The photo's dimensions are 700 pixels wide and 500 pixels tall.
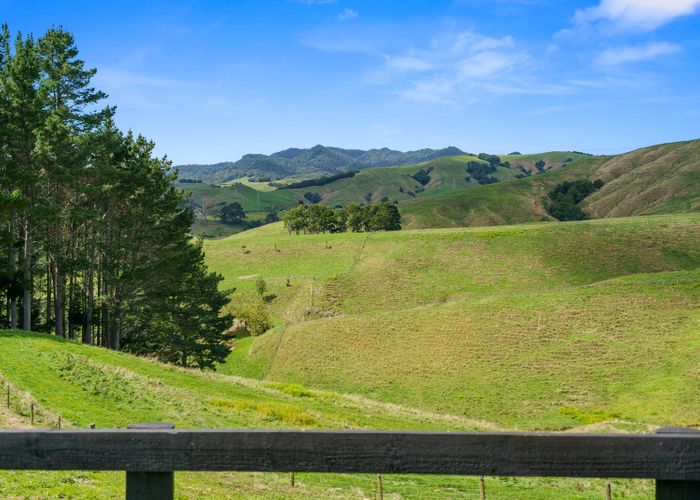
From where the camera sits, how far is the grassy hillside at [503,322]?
53.6 metres

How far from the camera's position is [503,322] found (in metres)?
70.2

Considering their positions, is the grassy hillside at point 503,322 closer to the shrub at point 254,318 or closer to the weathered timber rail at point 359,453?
the shrub at point 254,318

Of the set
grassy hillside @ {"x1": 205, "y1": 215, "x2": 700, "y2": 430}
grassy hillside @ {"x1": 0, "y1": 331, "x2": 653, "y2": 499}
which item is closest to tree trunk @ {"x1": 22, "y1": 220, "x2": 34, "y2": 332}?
grassy hillside @ {"x1": 0, "y1": 331, "x2": 653, "y2": 499}

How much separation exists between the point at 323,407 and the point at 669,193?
177168 millimetres

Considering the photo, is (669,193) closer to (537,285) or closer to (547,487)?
(537,285)

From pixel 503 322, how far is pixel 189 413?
49890 millimetres

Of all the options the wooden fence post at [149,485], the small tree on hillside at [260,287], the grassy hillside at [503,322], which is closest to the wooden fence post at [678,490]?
the wooden fence post at [149,485]

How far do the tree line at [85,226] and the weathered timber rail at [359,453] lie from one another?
4109 centimetres

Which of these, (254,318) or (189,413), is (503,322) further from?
(189,413)

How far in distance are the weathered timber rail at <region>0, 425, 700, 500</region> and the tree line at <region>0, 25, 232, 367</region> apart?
41095 mm

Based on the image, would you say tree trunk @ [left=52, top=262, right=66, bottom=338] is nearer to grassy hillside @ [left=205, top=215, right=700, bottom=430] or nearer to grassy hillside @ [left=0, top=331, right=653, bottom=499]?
grassy hillside @ [left=0, top=331, right=653, bottom=499]

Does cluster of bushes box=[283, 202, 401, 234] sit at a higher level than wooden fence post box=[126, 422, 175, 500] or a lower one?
higher

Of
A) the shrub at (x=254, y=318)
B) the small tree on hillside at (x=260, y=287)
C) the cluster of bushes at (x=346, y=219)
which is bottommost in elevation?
the shrub at (x=254, y=318)

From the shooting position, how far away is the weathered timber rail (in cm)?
431
